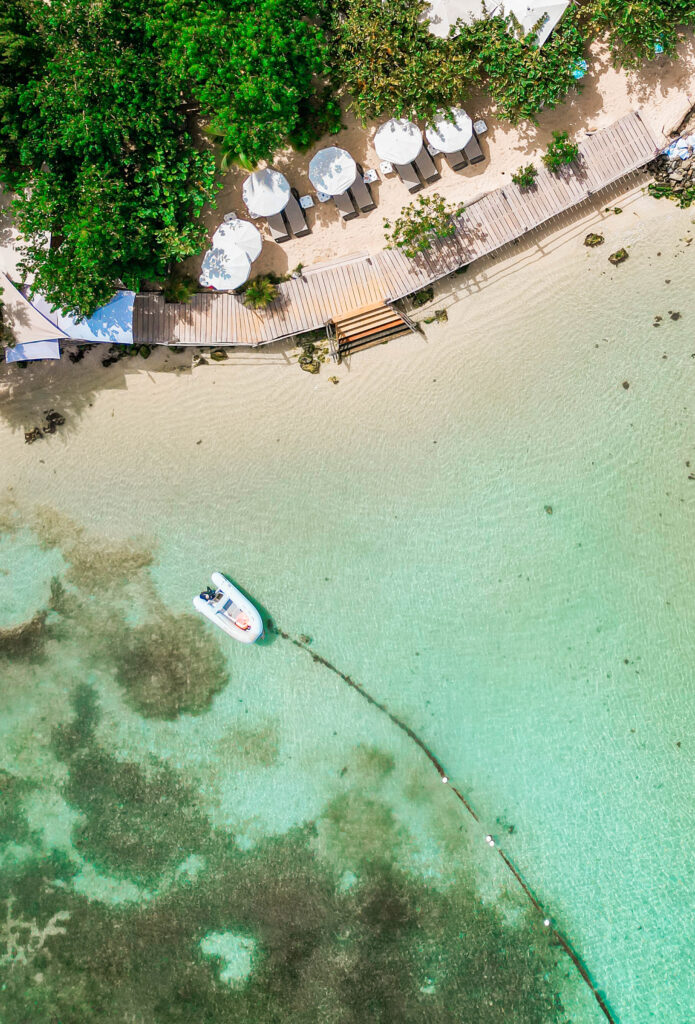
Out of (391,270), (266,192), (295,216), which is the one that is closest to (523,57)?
(391,270)

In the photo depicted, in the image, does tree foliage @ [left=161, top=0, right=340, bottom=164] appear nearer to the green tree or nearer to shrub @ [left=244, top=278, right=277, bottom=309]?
the green tree

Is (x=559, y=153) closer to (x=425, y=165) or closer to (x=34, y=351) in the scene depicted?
(x=425, y=165)

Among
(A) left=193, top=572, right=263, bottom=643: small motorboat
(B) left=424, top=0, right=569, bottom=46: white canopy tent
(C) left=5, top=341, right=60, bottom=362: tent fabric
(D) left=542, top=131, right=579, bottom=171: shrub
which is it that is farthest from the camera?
(A) left=193, top=572, right=263, bottom=643: small motorboat

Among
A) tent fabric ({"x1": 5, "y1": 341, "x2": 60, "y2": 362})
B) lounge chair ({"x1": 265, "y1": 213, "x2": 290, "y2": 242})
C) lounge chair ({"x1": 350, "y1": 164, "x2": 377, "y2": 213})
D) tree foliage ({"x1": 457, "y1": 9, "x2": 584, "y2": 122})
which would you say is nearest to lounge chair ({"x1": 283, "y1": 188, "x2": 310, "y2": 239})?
lounge chair ({"x1": 265, "y1": 213, "x2": 290, "y2": 242})

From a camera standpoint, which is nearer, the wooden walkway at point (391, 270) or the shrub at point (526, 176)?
the shrub at point (526, 176)

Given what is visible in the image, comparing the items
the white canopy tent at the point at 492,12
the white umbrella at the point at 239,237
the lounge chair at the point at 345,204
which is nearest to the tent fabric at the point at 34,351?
the white umbrella at the point at 239,237

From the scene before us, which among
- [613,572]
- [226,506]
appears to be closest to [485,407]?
[613,572]

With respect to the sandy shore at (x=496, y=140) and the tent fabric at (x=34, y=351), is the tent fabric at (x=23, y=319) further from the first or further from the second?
the sandy shore at (x=496, y=140)
